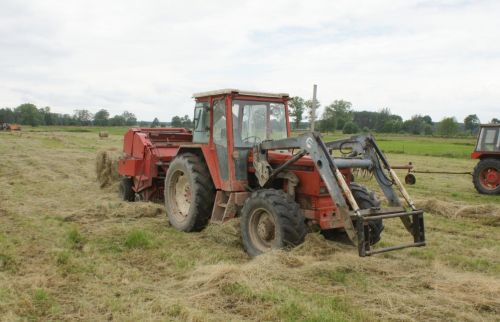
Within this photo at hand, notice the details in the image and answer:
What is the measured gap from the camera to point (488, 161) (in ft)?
44.0

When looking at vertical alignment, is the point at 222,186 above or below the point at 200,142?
below

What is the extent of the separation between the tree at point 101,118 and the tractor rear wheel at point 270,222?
81.5 meters

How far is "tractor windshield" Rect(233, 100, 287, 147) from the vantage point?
7207 millimetres

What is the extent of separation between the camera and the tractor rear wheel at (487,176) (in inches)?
525

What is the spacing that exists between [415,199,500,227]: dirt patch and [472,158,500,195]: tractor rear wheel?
3.97 m

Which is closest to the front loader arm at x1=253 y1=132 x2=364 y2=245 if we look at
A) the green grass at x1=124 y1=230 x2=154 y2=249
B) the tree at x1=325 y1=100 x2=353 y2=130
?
the green grass at x1=124 y1=230 x2=154 y2=249

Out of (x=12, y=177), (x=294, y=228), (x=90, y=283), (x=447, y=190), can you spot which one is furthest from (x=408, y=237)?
(x=12, y=177)

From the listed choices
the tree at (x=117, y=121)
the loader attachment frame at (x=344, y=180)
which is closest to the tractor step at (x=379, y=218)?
the loader attachment frame at (x=344, y=180)

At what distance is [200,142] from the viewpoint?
787 centimetres

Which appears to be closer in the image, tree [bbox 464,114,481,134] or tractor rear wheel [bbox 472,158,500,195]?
tractor rear wheel [bbox 472,158,500,195]

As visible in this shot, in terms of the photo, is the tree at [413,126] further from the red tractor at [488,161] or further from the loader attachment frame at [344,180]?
the loader attachment frame at [344,180]

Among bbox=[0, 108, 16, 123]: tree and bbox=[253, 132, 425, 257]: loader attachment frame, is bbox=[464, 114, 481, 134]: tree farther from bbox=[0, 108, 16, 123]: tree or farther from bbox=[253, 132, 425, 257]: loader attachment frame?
bbox=[253, 132, 425, 257]: loader attachment frame

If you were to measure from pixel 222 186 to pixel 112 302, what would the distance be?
294 centimetres

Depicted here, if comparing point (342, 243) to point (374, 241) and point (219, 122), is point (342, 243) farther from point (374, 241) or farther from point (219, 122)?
point (219, 122)
